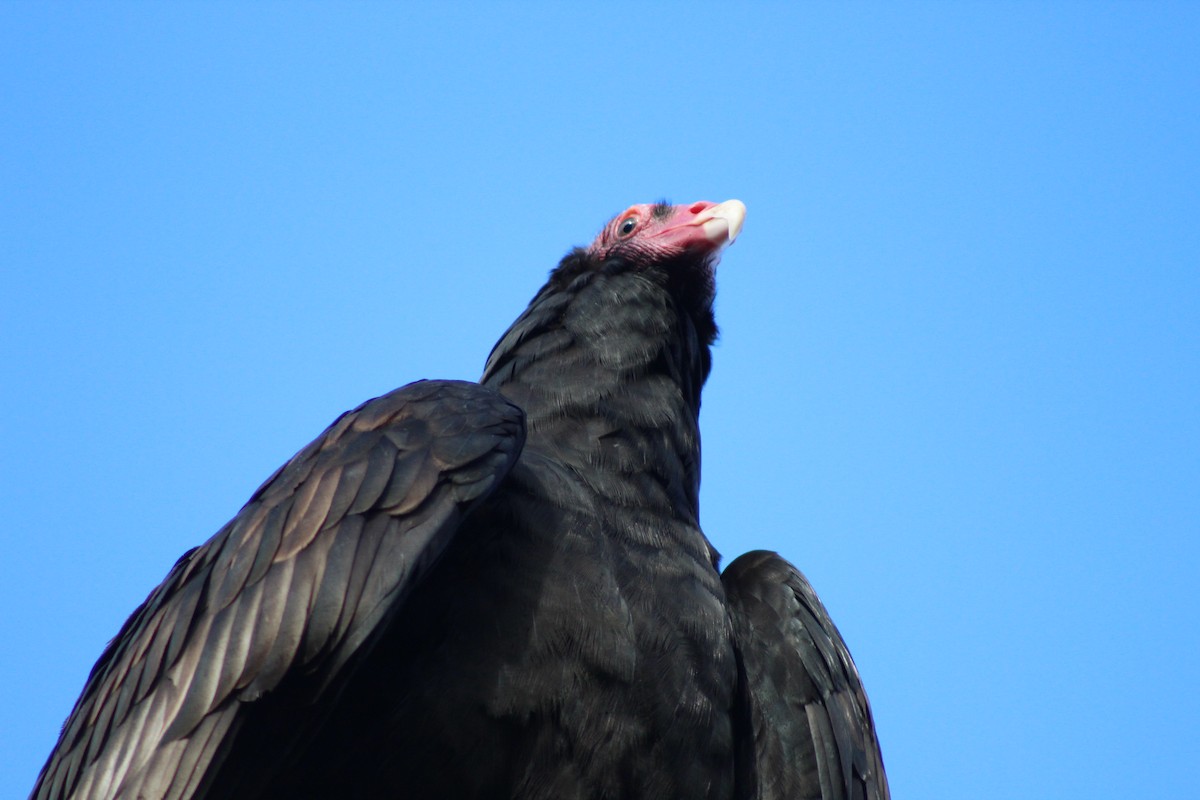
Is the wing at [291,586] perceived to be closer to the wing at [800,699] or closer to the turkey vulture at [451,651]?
the turkey vulture at [451,651]

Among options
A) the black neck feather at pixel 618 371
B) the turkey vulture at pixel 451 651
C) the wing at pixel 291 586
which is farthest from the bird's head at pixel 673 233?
the wing at pixel 291 586

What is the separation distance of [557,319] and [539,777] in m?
2.04

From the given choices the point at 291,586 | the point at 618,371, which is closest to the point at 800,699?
the point at 618,371

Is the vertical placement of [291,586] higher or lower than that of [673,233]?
lower

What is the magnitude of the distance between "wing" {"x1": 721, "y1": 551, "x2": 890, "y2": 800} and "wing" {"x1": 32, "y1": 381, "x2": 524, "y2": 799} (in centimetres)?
124

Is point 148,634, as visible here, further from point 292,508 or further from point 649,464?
point 649,464

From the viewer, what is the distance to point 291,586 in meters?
4.35

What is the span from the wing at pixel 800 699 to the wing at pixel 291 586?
1238mm

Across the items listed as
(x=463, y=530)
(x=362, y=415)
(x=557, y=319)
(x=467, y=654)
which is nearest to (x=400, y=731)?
(x=467, y=654)

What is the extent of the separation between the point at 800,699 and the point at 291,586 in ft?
6.18

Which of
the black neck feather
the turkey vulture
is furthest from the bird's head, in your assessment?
the turkey vulture

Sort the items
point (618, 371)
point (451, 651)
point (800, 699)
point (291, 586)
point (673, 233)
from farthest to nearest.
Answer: point (673, 233), point (618, 371), point (800, 699), point (451, 651), point (291, 586)

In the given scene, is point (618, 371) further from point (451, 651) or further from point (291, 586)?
point (291, 586)

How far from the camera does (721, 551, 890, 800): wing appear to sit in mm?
5188
